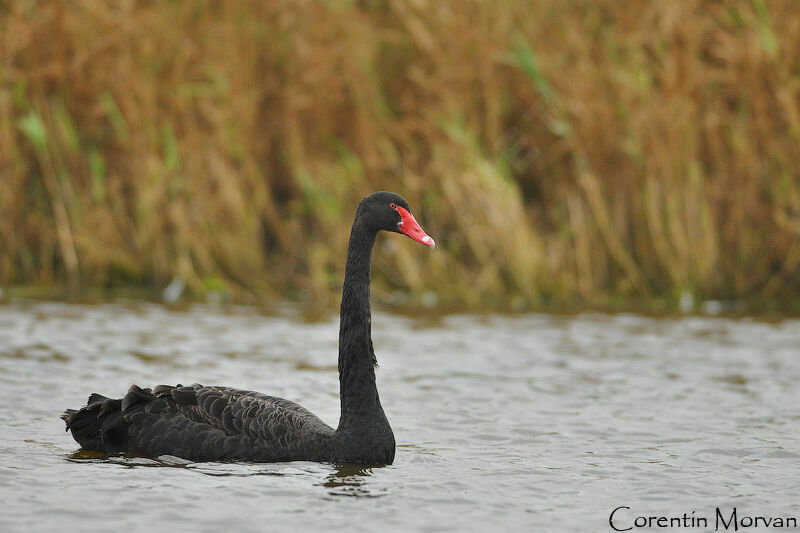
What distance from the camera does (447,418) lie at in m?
7.83

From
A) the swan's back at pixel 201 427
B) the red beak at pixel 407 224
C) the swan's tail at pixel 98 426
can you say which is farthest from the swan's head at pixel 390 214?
the swan's tail at pixel 98 426

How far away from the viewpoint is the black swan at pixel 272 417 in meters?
6.45

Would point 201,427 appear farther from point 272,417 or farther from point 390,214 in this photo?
point 390,214

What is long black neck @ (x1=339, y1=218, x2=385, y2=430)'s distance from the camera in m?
6.58

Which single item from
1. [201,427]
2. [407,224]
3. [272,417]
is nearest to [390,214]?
[407,224]

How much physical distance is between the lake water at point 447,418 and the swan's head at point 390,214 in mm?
1245

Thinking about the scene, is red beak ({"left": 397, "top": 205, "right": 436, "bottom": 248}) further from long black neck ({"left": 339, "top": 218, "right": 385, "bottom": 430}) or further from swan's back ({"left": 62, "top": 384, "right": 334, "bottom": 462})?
swan's back ({"left": 62, "top": 384, "right": 334, "bottom": 462})

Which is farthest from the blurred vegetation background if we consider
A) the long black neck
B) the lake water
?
the long black neck

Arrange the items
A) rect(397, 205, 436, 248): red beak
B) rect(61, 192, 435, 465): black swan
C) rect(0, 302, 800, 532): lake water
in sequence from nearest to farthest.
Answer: rect(0, 302, 800, 532): lake water → rect(61, 192, 435, 465): black swan → rect(397, 205, 436, 248): red beak

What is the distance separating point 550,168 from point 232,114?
11.0ft

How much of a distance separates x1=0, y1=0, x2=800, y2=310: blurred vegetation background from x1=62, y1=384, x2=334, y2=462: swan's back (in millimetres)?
5391

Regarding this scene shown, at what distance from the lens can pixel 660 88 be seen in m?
12.5

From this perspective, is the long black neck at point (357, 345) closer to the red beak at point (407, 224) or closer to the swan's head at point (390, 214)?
the swan's head at point (390, 214)

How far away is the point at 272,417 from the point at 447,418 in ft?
5.35
